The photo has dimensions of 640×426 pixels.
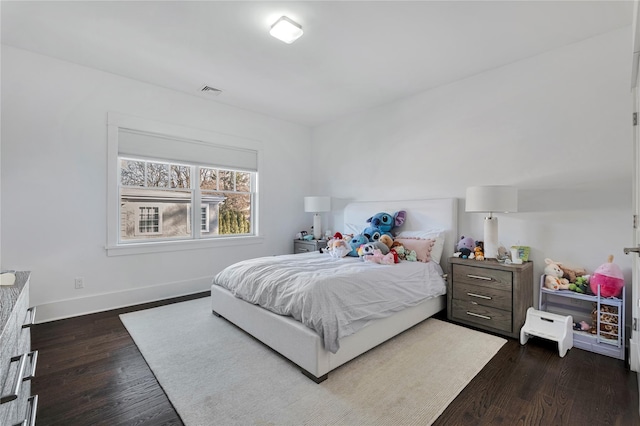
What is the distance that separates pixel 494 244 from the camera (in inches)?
112

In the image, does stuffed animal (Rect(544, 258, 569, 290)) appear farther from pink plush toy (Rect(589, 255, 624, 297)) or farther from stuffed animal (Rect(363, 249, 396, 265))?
stuffed animal (Rect(363, 249, 396, 265))

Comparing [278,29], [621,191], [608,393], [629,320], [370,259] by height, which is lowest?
[608,393]

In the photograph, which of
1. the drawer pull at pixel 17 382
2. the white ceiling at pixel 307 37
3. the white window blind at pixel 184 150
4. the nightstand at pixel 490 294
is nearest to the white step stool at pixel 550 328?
the nightstand at pixel 490 294

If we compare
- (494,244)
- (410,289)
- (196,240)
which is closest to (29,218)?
(196,240)

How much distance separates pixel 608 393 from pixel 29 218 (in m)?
5.00

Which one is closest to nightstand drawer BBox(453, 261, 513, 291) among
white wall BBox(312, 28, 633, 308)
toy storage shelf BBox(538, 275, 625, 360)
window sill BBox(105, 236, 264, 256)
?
toy storage shelf BBox(538, 275, 625, 360)

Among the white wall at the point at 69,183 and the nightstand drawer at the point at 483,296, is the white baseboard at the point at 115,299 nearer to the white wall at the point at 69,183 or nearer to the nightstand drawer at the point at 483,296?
the white wall at the point at 69,183

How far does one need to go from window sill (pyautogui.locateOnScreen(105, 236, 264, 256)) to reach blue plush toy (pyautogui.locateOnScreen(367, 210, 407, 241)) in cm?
195

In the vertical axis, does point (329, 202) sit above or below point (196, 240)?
above

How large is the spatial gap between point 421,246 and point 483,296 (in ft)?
2.51

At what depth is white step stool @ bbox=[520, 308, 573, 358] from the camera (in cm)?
233

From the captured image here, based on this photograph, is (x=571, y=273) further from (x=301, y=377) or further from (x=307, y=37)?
(x=307, y=37)

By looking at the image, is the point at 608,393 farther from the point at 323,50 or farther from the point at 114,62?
the point at 114,62

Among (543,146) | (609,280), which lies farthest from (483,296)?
(543,146)
